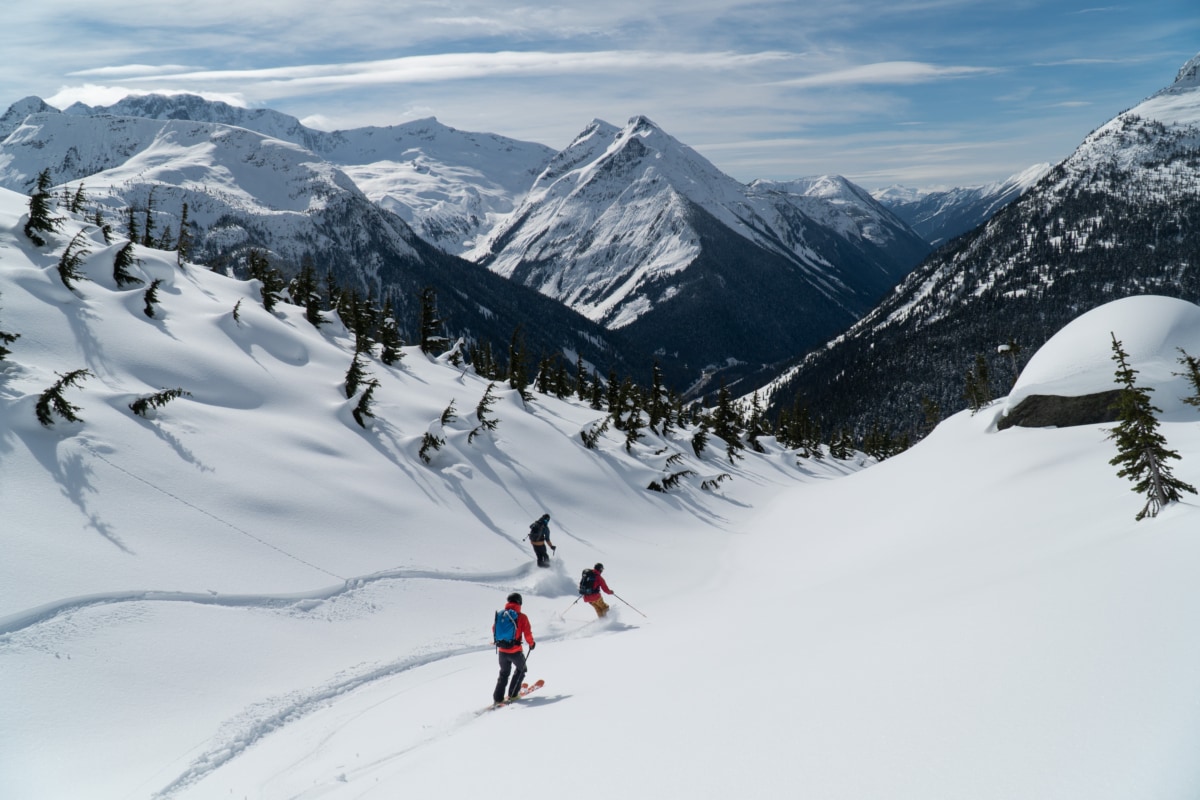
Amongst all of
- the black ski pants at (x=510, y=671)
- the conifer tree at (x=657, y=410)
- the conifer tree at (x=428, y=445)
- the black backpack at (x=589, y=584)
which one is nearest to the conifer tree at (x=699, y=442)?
Answer: the conifer tree at (x=657, y=410)

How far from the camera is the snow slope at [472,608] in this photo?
215 inches

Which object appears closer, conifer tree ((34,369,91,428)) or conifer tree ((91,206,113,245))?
conifer tree ((34,369,91,428))

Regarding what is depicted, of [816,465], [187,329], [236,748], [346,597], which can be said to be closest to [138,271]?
[187,329]

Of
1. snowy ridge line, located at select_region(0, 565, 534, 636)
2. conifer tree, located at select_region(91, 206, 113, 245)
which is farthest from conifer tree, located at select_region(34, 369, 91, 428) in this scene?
conifer tree, located at select_region(91, 206, 113, 245)

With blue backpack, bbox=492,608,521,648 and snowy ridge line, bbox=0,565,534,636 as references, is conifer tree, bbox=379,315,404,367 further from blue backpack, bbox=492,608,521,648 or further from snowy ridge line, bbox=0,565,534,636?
blue backpack, bbox=492,608,521,648

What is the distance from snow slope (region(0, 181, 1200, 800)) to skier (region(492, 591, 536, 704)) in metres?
0.60

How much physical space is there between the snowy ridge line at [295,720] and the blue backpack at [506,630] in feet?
4.03

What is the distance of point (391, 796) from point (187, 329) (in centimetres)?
2320

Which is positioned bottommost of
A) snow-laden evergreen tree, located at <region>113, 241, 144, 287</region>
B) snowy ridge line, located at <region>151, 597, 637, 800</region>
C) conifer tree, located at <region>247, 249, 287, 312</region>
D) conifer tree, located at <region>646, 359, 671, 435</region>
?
conifer tree, located at <region>646, 359, 671, 435</region>

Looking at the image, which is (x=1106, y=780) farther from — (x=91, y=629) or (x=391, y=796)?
(x=91, y=629)

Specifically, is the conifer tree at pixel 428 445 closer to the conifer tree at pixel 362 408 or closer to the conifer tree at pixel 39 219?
the conifer tree at pixel 362 408

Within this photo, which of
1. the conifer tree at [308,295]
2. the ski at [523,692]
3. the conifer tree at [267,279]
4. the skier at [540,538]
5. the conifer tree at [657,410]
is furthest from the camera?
the conifer tree at [657,410]

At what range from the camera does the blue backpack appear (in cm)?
1048

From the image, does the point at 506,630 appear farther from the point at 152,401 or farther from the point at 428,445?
the point at 428,445
